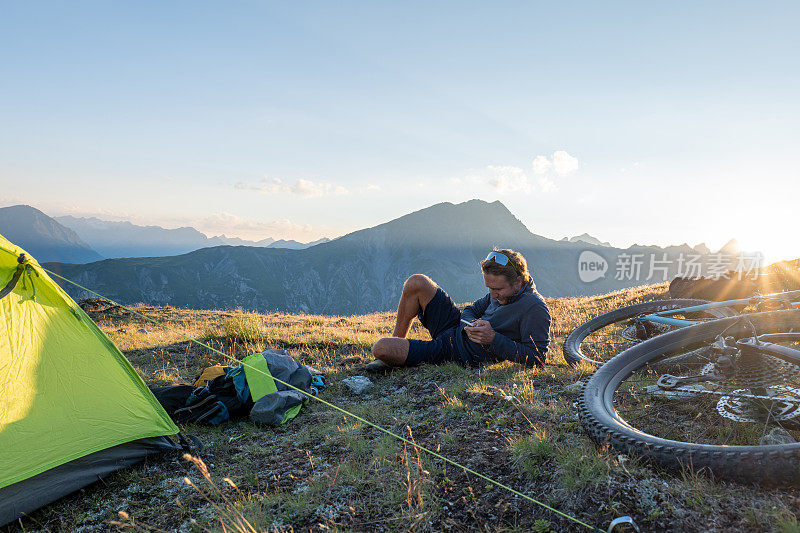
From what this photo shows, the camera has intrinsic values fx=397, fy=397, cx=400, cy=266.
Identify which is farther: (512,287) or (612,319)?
(612,319)

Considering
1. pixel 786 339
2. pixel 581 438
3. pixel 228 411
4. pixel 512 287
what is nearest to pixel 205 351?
pixel 228 411

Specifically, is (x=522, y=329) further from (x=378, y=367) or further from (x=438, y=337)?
(x=378, y=367)

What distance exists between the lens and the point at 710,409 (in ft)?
11.8

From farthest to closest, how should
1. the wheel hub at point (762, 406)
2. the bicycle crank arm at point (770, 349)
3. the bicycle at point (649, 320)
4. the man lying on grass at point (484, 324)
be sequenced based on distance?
the man lying on grass at point (484, 324)
the bicycle at point (649, 320)
the bicycle crank arm at point (770, 349)
the wheel hub at point (762, 406)

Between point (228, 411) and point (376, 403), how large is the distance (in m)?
1.85

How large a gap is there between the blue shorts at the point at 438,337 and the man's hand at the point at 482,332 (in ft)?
2.45

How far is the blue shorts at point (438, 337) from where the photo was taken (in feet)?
20.5

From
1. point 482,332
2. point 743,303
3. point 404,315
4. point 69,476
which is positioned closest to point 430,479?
point 482,332

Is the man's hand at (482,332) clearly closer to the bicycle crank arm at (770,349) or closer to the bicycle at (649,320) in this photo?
the bicycle at (649,320)

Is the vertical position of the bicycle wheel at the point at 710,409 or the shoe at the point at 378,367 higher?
the bicycle wheel at the point at 710,409

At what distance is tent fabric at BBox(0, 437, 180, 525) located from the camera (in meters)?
3.15

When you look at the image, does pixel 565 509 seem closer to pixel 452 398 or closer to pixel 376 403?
pixel 452 398

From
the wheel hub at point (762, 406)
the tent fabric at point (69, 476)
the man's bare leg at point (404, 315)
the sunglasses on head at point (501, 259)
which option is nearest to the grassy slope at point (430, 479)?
the tent fabric at point (69, 476)

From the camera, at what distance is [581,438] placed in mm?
3320
